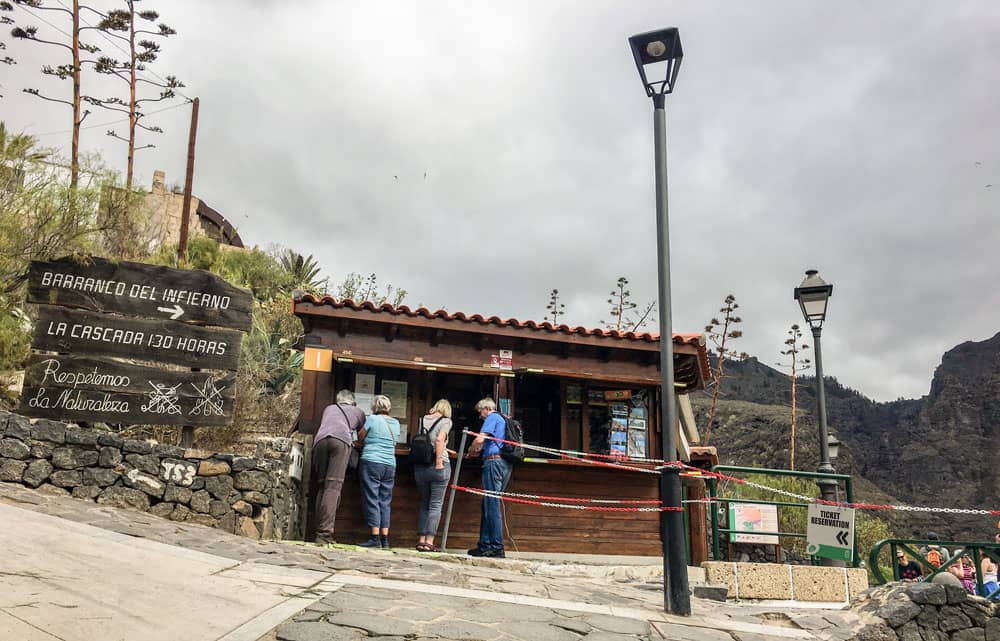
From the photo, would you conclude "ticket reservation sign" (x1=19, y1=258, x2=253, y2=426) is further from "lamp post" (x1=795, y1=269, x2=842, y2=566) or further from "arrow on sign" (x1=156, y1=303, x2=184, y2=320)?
"lamp post" (x1=795, y1=269, x2=842, y2=566)

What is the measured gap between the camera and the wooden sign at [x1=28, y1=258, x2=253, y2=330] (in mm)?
8312

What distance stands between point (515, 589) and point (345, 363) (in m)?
4.92

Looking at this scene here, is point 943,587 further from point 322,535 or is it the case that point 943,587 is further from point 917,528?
point 917,528

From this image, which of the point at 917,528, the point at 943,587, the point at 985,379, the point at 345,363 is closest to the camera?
the point at 943,587

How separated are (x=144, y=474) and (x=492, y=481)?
3790 millimetres

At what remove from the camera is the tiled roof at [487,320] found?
33.1 feet

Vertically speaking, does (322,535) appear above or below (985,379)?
below

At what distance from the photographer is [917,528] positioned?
139 feet

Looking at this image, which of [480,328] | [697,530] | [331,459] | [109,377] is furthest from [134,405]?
[697,530]

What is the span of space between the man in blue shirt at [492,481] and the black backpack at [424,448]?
2.04ft

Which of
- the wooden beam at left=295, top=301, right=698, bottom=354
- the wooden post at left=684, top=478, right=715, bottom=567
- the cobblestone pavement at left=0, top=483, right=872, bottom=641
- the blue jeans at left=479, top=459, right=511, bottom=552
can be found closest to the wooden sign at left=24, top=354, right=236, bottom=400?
the cobblestone pavement at left=0, top=483, right=872, bottom=641

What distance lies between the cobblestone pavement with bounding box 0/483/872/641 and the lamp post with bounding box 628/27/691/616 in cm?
29

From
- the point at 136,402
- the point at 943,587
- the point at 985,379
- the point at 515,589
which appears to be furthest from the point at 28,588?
the point at 985,379

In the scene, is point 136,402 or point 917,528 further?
point 917,528
